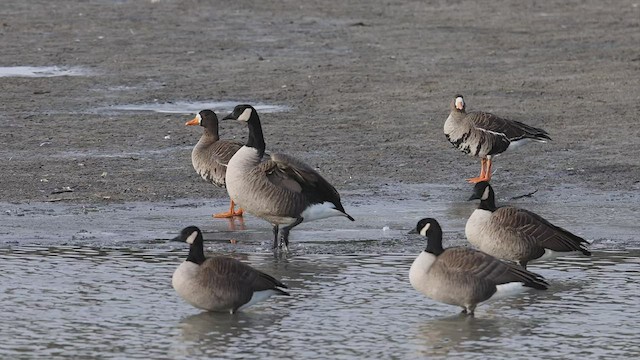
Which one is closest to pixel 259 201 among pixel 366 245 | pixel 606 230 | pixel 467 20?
pixel 366 245

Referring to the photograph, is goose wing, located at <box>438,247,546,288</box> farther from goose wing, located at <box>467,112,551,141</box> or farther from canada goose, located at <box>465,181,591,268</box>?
goose wing, located at <box>467,112,551,141</box>

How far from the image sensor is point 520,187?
49.2 ft

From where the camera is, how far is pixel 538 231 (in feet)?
37.5

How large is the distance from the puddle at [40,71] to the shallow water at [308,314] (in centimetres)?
943

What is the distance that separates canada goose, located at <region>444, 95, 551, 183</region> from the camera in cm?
1567

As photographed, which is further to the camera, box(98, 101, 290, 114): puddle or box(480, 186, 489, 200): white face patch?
box(98, 101, 290, 114): puddle

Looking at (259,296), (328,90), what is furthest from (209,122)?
(328,90)

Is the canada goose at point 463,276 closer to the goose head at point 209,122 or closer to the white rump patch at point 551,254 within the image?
the white rump patch at point 551,254

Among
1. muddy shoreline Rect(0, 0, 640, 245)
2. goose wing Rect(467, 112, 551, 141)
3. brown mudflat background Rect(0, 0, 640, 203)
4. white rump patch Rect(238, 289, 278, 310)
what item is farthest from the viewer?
goose wing Rect(467, 112, 551, 141)

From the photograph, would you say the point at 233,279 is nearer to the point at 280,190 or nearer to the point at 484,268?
the point at 484,268

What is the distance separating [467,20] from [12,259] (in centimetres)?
1694

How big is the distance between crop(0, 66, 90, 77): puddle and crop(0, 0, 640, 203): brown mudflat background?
0.35 metres

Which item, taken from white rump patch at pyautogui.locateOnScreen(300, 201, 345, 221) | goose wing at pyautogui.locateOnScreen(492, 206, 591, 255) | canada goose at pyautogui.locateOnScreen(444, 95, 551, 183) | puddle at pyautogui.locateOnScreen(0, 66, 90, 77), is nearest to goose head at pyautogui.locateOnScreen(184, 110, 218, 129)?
white rump patch at pyautogui.locateOnScreen(300, 201, 345, 221)

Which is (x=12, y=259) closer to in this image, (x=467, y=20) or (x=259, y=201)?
(x=259, y=201)
